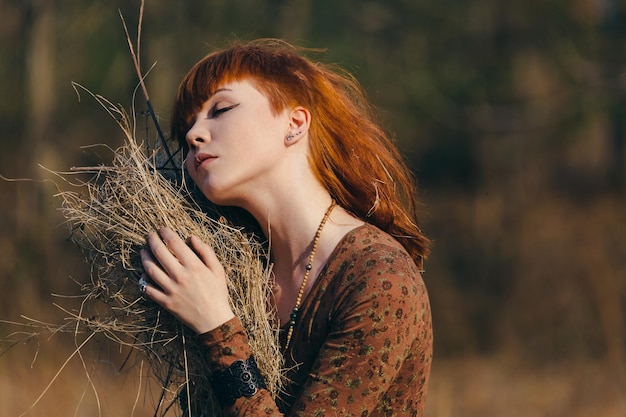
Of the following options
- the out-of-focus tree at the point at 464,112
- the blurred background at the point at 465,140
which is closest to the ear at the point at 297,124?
the blurred background at the point at 465,140

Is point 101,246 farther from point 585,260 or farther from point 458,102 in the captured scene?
point 458,102

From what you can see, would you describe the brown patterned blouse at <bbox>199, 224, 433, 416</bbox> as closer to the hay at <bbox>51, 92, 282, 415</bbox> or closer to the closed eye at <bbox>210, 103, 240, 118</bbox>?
the hay at <bbox>51, 92, 282, 415</bbox>

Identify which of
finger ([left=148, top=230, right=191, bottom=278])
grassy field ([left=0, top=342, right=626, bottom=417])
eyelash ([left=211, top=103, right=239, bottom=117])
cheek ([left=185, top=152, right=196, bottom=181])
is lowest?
grassy field ([left=0, top=342, right=626, bottom=417])

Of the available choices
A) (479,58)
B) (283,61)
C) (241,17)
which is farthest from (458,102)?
(283,61)

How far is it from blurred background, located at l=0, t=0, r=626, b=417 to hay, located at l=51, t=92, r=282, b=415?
18.2 feet

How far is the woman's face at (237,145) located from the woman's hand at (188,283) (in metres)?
0.16

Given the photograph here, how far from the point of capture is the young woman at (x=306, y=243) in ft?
6.87

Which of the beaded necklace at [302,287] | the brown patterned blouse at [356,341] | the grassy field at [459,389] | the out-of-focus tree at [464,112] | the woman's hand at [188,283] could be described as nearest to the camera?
the brown patterned blouse at [356,341]

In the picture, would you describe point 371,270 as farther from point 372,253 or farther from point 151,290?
point 151,290

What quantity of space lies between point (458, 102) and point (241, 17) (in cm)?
319

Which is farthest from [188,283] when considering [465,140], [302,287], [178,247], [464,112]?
[465,140]

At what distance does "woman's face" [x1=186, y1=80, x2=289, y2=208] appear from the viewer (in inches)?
90.0

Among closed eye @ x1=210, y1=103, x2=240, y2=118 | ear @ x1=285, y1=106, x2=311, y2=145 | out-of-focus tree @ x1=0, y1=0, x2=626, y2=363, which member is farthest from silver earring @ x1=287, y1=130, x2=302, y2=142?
out-of-focus tree @ x1=0, y1=0, x2=626, y2=363

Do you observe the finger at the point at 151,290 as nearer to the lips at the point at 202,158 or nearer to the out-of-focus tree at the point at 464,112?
the lips at the point at 202,158
